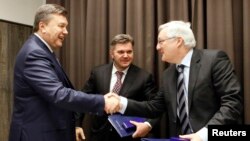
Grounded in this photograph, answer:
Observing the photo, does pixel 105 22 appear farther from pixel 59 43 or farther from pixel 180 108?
pixel 180 108

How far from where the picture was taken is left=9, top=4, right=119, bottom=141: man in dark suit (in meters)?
2.11

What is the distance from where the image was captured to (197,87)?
225 centimetres

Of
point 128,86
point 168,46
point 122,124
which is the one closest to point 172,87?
point 168,46

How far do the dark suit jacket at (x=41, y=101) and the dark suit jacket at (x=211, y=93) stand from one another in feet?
1.87

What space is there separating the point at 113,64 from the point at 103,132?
58 centimetres

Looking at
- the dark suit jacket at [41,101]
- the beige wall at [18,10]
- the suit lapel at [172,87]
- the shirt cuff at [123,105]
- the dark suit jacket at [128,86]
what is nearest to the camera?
the dark suit jacket at [41,101]

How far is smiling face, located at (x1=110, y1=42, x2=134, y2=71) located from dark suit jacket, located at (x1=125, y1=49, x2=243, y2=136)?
2.20ft

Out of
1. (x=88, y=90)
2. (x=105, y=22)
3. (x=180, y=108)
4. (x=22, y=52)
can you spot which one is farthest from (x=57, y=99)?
(x=105, y=22)

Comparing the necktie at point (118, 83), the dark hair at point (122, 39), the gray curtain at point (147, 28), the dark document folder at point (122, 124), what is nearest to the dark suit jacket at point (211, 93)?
the dark document folder at point (122, 124)

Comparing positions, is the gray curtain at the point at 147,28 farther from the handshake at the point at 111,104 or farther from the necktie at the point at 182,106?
the handshake at the point at 111,104

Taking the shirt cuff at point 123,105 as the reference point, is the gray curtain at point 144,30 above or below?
above

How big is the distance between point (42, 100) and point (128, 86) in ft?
3.01

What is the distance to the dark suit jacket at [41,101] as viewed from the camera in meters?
2.11

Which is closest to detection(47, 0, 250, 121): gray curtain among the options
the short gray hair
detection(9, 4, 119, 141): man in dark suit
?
the short gray hair
